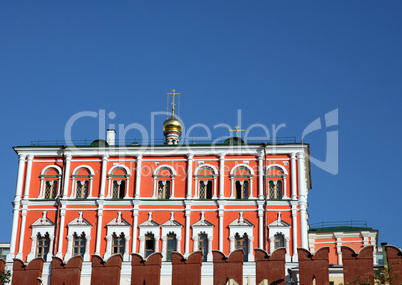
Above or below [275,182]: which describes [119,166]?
above

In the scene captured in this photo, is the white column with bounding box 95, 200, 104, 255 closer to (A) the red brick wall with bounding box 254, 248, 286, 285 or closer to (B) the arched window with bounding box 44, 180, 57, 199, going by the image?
(B) the arched window with bounding box 44, 180, 57, 199

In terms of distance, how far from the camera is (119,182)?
56844mm

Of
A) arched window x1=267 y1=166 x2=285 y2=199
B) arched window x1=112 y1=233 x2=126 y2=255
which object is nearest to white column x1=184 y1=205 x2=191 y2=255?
arched window x1=112 y1=233 x2=126 y2=255

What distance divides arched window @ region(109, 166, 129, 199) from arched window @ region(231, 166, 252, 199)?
7.03 metres

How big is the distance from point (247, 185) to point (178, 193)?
14.7ft

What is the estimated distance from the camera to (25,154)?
57625 millimetres

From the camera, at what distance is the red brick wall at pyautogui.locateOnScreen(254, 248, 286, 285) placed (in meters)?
38.4

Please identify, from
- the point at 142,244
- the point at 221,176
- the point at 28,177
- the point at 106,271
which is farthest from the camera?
the point at 28,177

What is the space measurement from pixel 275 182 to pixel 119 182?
10159 millimetres

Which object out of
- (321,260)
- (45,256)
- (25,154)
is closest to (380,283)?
(321,260)

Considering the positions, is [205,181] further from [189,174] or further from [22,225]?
[22,225]

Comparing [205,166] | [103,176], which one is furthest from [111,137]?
[205,166]

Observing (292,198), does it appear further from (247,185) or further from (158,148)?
(158,148)

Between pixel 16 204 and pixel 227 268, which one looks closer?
pixel 227 268
